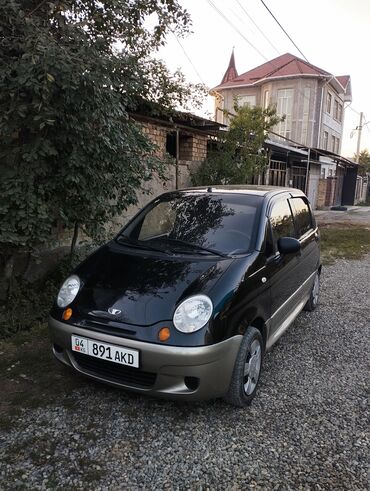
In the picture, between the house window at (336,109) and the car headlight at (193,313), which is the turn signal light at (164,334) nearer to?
the car headlight at (193,313)

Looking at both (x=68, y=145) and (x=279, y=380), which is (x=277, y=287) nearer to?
(x=279, y=380)

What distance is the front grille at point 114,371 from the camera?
2496 millimetres

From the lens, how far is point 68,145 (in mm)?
3592

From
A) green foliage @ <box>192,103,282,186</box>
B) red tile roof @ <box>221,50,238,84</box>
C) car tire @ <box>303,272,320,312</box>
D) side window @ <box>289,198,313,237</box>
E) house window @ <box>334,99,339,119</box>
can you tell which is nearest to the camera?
side window @ <box>289,198,313,237</box>

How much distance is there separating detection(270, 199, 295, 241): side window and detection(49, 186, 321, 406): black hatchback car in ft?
0.07

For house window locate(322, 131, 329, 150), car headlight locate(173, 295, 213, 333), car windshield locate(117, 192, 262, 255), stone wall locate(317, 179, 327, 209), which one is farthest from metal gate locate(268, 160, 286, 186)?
house window locate(322, 131, 329, 150)

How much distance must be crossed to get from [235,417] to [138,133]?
3.11 m

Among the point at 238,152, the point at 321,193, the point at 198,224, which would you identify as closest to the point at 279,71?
the point at 321,193

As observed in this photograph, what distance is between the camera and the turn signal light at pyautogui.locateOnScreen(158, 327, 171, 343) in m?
2.40

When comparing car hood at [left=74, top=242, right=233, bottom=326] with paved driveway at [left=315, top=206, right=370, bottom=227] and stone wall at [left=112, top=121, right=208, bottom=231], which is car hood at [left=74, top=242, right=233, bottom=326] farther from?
paved driveway at [left=315, top=206, right=370, bottom=227]

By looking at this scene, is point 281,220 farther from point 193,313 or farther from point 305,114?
point 305,114

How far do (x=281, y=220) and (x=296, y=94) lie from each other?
1064 inches

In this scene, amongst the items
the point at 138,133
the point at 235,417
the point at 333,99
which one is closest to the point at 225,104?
the point at 333,99

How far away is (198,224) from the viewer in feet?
11.2
